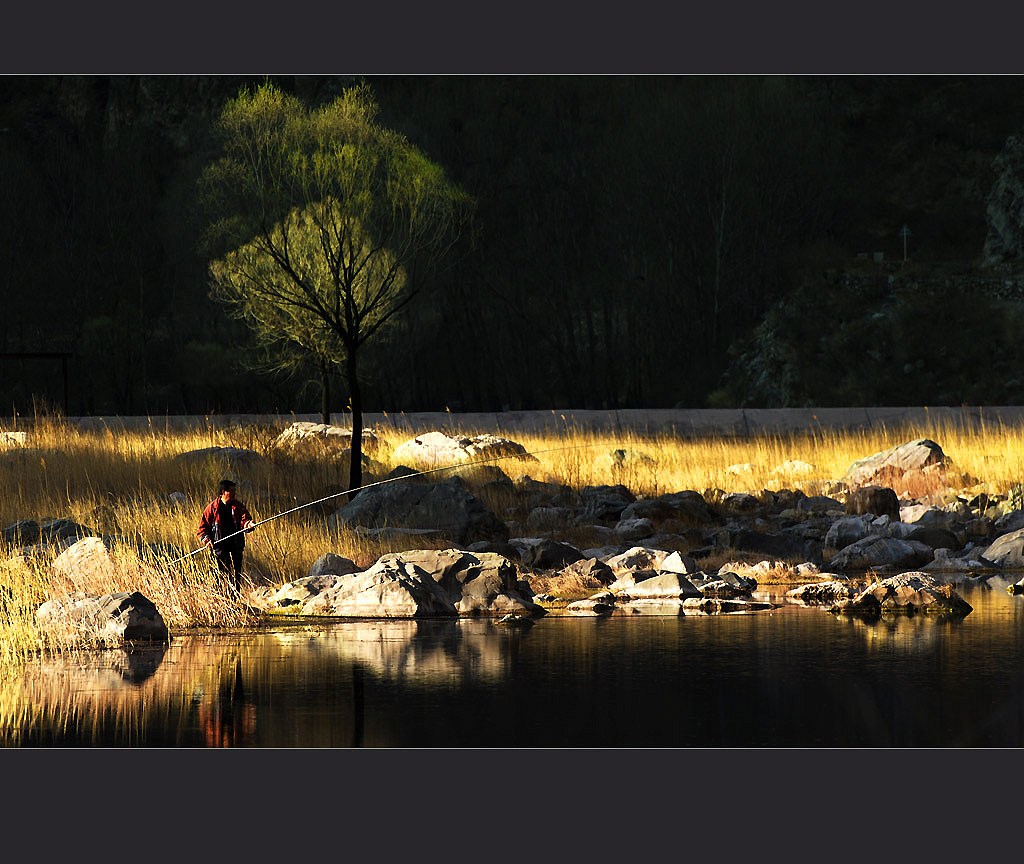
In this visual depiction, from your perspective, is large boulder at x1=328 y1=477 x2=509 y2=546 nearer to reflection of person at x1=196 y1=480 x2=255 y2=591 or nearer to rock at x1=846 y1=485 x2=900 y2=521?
reflection of person at x1=196 y1=480 x2=255 y2=591

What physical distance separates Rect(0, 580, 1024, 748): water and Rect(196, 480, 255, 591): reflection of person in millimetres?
1208

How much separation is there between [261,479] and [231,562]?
30.1 ft

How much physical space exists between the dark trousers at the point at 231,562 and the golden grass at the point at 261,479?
0.23m

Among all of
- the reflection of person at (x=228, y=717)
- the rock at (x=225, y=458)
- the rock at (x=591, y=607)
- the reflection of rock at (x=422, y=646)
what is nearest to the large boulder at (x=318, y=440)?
the rock at (x=225, y=458)

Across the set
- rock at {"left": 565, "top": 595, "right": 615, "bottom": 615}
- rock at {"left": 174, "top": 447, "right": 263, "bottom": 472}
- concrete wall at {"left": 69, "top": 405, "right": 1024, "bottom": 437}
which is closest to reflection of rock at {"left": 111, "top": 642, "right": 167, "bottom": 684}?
rock at {"left": 565, "top": 595, "right": 615, "bottom": 615}

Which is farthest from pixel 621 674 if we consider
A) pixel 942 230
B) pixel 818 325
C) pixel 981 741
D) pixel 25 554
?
pixel 942 230

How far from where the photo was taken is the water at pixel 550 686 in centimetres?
833

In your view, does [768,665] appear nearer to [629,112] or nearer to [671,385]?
[671,385]

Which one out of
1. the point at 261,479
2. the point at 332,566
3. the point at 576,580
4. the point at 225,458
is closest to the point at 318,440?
the point at 225,458

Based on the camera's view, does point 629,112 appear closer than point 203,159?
No

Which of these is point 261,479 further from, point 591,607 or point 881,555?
point 591,607

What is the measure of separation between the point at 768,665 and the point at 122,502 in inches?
428

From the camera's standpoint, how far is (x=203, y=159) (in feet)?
178

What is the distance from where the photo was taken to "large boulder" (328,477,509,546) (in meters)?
17.3
